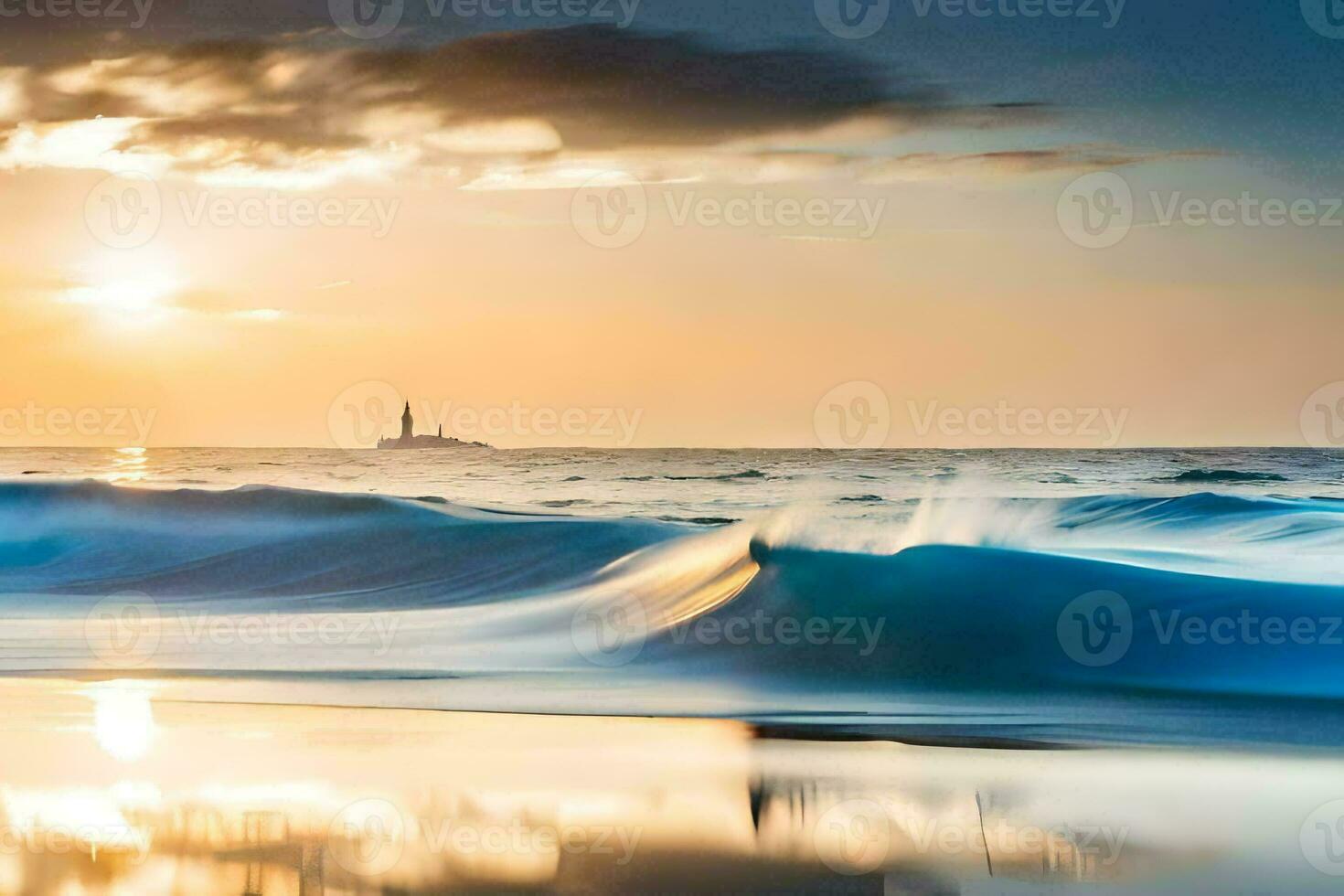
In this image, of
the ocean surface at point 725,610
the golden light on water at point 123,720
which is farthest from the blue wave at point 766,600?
the golden light on water at point 123,720

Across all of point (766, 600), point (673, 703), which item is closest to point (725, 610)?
point (766, 600)

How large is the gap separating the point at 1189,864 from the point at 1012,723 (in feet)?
9.62

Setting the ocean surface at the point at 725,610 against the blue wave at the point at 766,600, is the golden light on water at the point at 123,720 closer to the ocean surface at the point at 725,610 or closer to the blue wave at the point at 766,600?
the ocean surface at the point at 725,610

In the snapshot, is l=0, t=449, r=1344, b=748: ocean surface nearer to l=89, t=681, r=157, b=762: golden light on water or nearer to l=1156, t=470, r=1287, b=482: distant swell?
l=89, t=681, r=157, b=762: golden light on water

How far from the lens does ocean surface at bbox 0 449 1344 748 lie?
8.60 meters

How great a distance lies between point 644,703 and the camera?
8516 millimetres

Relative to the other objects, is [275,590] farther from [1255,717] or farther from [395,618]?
[1255,717]

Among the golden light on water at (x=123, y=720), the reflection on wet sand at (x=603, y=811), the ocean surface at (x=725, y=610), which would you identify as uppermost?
the ocean surface at (x=725, y=610)

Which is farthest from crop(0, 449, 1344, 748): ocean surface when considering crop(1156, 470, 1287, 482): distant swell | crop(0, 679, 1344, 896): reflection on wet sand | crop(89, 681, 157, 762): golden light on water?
crop(1156, 470, 1287, 482): distant swell

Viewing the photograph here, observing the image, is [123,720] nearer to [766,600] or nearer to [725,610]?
[725,610]

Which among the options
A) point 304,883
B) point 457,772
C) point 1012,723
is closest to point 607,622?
point 1012,723

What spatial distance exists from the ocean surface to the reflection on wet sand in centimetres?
91

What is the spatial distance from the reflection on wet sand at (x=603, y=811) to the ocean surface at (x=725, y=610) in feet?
2.98

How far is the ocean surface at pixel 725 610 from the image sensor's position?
8602 mm
